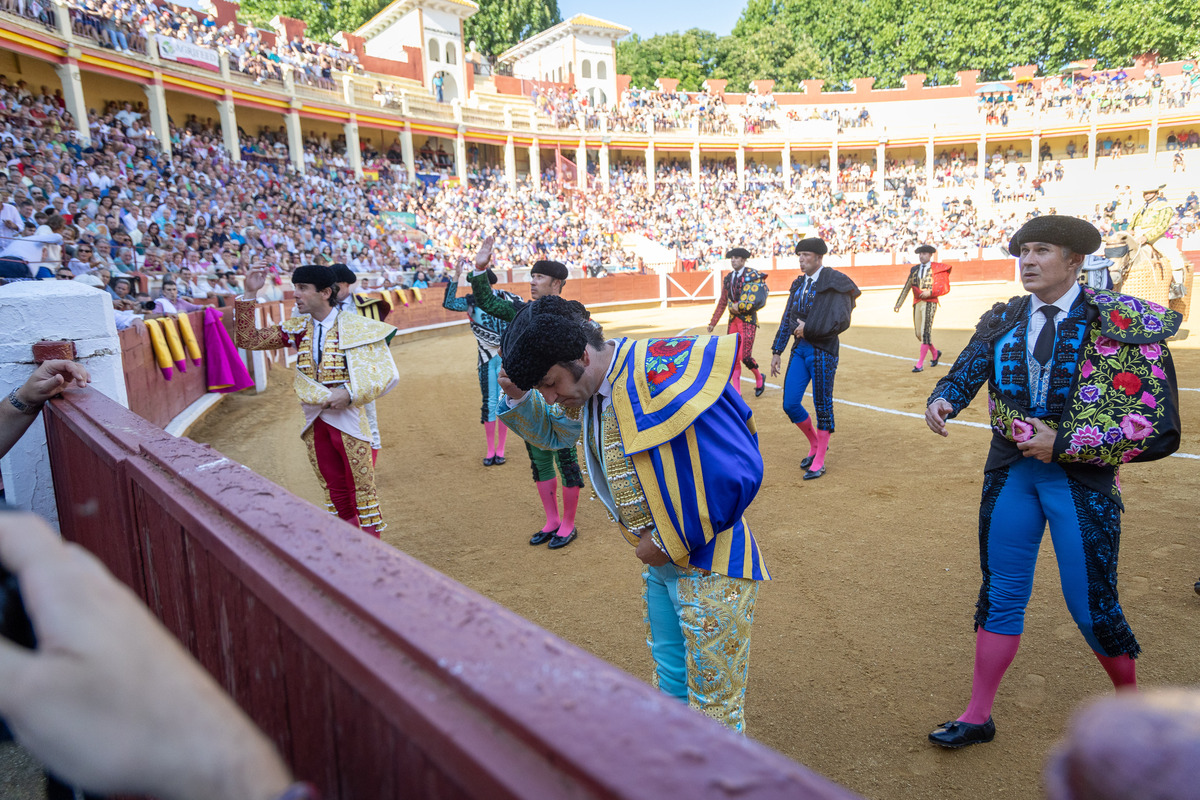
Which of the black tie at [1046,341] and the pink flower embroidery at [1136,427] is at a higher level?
the black tie at [1046,341]

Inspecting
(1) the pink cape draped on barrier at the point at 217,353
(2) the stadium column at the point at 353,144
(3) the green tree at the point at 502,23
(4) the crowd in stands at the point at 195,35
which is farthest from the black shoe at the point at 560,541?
(3) the green tree at the point at 502,23

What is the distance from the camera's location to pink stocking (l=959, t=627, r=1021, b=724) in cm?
260

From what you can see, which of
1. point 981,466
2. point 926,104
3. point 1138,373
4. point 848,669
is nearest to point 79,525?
point 848,669

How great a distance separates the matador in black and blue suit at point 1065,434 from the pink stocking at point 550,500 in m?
2.76

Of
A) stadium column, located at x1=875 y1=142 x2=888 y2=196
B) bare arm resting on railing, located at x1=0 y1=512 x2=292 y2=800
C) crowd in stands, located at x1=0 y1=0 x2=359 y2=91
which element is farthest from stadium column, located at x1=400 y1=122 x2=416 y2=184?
bare arm resting on railing, located at x1=0 y1=512 x2=292 y2=800

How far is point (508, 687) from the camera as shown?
2.37ft

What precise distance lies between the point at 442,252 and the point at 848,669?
23492 millimetres

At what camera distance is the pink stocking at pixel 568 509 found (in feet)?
16.0

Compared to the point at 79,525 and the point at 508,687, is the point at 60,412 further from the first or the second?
the point at 508,687

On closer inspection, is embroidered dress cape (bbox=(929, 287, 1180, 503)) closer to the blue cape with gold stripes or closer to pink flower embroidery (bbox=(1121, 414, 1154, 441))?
pink flower embroidery (bbox=(1121, 414, 1154, 441))

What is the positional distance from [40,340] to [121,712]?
295 cm

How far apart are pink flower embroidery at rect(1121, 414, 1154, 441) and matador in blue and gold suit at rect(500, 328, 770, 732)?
45.7 inches

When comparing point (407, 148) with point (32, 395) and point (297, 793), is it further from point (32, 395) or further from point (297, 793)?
point (297, 793)

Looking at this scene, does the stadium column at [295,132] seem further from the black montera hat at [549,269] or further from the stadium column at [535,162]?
the black montera hat at [549,269]
